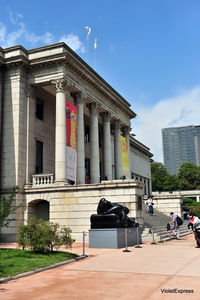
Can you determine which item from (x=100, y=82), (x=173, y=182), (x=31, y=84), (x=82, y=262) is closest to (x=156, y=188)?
(x=173, y=182)

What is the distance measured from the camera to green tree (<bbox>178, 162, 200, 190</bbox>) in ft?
370

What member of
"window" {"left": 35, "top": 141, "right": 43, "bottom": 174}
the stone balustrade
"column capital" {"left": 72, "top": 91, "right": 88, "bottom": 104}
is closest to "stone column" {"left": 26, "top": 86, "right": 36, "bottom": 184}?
the stone balustrade

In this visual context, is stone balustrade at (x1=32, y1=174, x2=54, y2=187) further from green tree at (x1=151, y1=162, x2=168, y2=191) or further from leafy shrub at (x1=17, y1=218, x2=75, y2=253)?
green tree at (x1=151, y1=162, x2=168, y2=191)

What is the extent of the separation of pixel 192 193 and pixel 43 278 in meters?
96.8

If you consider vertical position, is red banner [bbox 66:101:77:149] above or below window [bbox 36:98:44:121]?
below

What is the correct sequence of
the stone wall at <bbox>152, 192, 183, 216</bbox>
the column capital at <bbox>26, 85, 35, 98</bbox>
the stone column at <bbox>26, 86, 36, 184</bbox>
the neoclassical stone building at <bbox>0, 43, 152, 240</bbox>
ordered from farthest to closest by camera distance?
the stone wall at <bbox>152, 192, 183, 216</bbox> → the column capital at <bbox>26, 85, 35, 98</bbox> → the stone column at <bbox>26, 86, 36, 184</bbox> → the neoclassical stone building at <bbox>0, 43, 152, 240</bbox>

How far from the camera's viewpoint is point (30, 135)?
2983 centimetres

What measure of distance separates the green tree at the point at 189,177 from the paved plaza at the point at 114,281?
101582 millimetres

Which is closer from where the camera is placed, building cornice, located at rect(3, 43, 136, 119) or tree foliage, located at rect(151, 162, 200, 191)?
building cornice, located at rect(3, 43, 136, 119)

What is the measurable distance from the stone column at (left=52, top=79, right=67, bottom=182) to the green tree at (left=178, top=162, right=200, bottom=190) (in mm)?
90424

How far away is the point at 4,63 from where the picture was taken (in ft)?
97.5

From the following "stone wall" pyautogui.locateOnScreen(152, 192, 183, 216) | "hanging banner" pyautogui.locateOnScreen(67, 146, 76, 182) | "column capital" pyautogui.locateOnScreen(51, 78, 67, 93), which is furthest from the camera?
"stone wall" pyautogui.locateOnScreen(152, 192, 183, 216)

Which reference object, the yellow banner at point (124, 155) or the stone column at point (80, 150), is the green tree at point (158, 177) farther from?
the stone column at point (80, 150)

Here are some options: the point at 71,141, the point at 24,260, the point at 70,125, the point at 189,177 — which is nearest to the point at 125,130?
the point at 70,125
